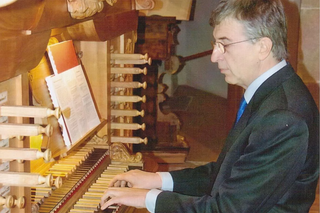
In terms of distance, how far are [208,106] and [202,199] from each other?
467 cm

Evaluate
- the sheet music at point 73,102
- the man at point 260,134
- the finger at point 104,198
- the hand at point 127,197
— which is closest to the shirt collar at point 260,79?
the man at point 260,134

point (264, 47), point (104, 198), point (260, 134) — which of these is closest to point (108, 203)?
point (104, 198)

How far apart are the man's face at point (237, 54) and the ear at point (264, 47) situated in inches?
0.6

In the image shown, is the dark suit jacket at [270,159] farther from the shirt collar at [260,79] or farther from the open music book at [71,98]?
the open music book at [71,98]

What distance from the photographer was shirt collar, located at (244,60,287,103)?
1.65 metres

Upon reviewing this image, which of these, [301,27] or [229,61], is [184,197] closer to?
[229,61]

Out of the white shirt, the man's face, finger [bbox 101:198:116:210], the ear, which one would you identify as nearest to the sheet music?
finger [bbox 101:198:116:210]

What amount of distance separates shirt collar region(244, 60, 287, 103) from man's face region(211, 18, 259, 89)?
17 mm

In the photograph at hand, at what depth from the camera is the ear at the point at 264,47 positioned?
5.32 ft

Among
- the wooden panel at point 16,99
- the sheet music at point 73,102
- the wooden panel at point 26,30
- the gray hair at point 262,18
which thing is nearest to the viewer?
the wooden panel at point 26,30

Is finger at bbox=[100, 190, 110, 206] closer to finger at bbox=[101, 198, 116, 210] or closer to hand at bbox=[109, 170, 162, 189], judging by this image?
finger at bbox=[101, 198, 116, 210]

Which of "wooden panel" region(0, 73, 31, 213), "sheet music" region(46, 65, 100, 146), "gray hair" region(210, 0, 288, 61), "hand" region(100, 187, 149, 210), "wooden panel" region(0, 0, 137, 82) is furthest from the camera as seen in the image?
"sheet music" region(46, 65, 100, 146)

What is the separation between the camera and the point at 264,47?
1627 millimetres

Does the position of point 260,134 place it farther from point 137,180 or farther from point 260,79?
point 137,180
